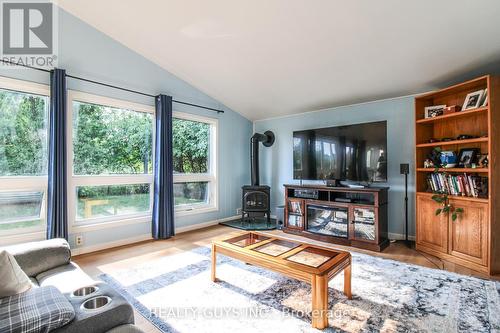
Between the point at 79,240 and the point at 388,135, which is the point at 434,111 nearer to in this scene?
the point at 388,135

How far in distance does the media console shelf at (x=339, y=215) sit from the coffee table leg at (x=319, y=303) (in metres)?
2.01

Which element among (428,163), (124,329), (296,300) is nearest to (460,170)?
(428,163)

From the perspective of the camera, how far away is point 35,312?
1090mm

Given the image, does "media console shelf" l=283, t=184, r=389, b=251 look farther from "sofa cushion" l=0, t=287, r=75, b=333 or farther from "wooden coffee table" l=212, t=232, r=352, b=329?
"sofa cushion" l=0, t=287, r=75, b=333

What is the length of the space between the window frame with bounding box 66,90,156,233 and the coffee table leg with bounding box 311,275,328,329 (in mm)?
2975

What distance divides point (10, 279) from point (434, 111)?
4378 millimetres

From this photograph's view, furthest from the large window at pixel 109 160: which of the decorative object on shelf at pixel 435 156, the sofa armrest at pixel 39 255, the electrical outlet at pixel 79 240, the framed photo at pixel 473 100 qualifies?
the framed photo at pixel 473 100

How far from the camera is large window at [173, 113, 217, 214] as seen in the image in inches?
176

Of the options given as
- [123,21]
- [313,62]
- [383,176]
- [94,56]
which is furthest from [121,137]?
[383,176]

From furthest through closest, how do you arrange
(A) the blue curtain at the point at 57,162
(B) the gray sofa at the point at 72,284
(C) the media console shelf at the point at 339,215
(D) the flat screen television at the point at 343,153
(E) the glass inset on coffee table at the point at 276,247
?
(D) the flat screen television at the point at 343,153
(C) the media console shelf at the point at 339,215
(A) the blue curtain at the point at 57,162
(E) the glass inset on coffee table at the point at 276,247
(B) the gray sofa at the point at 72,284

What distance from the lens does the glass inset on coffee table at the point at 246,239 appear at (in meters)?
2.54

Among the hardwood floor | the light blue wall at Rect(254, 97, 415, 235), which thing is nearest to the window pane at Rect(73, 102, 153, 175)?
→ the hardwood floor

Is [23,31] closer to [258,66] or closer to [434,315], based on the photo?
[258,66]

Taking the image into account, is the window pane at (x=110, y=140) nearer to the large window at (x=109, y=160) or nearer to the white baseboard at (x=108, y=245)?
the large window at (x=109, y=160)
